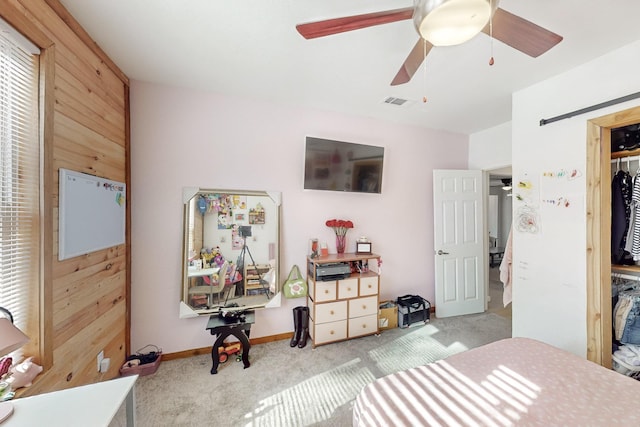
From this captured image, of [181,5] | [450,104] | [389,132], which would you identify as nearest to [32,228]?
[181,5]

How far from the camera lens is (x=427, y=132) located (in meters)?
3.33

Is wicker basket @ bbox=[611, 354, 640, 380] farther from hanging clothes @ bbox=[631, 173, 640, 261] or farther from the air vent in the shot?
the air vent

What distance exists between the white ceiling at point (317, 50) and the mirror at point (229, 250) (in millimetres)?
1099

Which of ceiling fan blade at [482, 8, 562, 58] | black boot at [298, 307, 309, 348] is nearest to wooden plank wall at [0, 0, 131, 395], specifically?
black boot at [298, 307, 309, 348]

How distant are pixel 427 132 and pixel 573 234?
2.02 m

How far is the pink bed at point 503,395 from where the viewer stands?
0.92 m

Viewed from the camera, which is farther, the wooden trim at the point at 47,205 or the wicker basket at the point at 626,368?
the wicker basket at the point at 626,368

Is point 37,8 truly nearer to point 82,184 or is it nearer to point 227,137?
point 82,184

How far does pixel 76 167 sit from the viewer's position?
1480 millimetres

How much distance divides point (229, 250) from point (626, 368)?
3.42 meters

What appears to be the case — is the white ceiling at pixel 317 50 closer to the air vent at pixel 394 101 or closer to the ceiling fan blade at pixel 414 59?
the air vent at pixel 394 101

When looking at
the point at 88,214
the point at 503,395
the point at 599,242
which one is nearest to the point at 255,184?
the point at 88,214

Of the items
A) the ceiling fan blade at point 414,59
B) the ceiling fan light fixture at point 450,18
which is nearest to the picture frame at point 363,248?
the ceiling fan blade at point 414,59

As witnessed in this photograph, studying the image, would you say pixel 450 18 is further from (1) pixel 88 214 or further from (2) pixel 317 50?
(1) pixel 88 214
